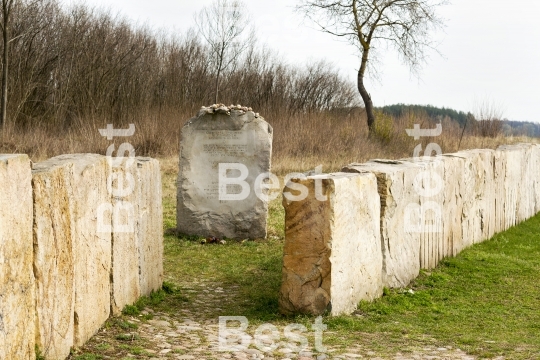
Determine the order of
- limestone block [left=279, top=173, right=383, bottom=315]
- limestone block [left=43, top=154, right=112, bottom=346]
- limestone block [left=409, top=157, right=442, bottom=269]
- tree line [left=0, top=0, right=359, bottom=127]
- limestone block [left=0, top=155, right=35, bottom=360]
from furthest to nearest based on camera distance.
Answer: tree line [left=0, top=0, right=359, bottom=127] < limestone block [left=409, top=157, right=442, bottom=269] < limestone block [left=279, top=173, right=383, bottom=315] < limestone block [left=43, top=154, right=112, bottom=346] < limestone block [left=0, top=155, right=35, bottom=360]

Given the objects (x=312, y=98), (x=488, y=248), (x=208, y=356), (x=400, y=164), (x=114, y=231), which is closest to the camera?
(x=208, y=356)

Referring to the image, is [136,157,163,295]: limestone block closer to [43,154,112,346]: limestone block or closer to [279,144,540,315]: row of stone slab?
[43,154,112,346]: limestone block

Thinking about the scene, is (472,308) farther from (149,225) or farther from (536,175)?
(536,175)

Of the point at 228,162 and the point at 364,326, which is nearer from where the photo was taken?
the point at 364,326

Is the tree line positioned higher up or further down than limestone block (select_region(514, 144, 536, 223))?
higher up

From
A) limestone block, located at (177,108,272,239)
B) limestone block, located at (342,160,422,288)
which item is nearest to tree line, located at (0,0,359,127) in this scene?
limestone block, located at (177,108,272,239)

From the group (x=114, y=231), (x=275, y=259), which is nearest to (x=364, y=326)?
(x=114, y=231)

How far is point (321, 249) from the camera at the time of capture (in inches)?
212

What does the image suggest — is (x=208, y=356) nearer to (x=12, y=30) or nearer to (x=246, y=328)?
(x=246, y=328)

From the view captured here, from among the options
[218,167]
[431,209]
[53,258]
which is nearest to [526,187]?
[431,209]

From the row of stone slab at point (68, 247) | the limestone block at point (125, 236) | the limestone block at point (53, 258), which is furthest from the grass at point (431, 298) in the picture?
the limestone block at point (53, 258)

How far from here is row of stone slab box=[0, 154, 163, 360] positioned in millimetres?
3533

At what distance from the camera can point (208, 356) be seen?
4.43 m

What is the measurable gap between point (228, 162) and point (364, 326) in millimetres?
4386
